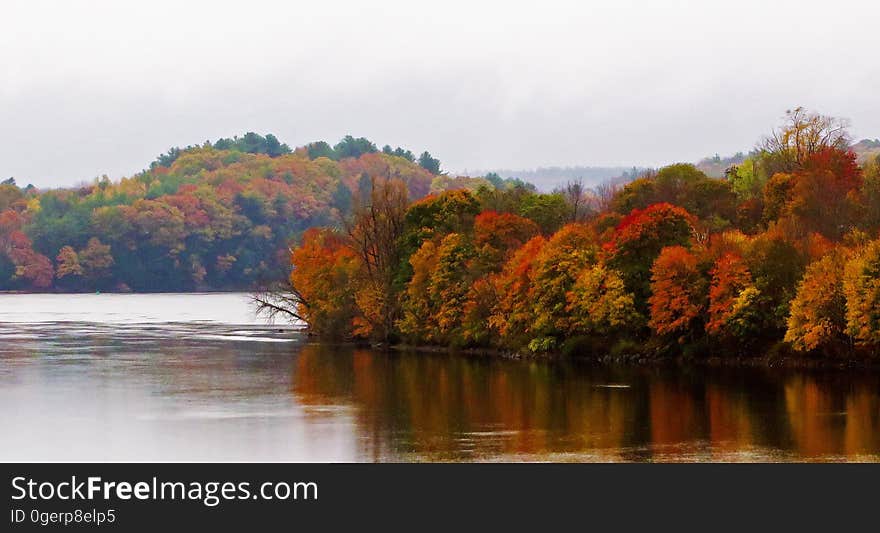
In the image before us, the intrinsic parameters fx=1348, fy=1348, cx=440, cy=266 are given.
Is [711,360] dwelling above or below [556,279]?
below

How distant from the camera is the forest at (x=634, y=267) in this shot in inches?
2680

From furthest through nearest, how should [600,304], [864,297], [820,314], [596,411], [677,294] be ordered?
1. [600,304]
2. [677,294]
3. [820,314]
4. [864,297]
5. [596,411]

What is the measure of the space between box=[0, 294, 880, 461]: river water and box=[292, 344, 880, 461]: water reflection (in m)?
0.08

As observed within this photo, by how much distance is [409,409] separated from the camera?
2080 inches

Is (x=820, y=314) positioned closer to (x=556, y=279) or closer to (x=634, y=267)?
(x=634, y=267)

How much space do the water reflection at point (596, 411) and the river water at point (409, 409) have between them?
77 millimetres

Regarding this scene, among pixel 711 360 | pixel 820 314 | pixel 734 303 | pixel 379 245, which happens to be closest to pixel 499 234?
pixel 379 245

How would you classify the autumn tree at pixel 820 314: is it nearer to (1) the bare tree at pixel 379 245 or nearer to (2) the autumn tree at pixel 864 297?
(2) the autumn tree at pixel 864 297

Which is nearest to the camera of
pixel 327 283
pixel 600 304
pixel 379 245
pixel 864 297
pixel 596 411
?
pixel 596 411

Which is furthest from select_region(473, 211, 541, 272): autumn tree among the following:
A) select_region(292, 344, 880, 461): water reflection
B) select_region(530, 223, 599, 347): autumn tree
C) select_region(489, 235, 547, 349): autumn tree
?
select_region(292, 344, 880, 461): water reflection

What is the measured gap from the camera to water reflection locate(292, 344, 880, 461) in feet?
136

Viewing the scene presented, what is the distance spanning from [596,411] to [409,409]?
7325 millimetres

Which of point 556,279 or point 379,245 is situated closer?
point 556,279
